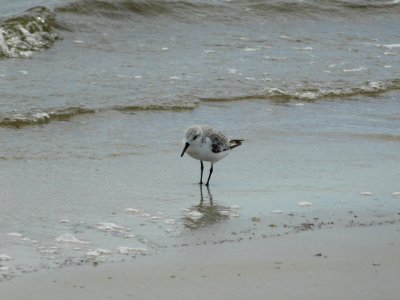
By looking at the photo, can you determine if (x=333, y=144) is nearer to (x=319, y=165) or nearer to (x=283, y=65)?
(x=319, y=165)

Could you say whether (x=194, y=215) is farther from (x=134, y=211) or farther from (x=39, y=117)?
(x=39, y=117)

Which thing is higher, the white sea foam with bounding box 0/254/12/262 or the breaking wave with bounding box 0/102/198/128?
the white sea foam with bounding box 0/254/12/262

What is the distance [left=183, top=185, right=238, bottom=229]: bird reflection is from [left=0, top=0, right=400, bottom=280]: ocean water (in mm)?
17

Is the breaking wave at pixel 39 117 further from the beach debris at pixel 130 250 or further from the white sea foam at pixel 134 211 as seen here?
the beach debris at pixel 130 250

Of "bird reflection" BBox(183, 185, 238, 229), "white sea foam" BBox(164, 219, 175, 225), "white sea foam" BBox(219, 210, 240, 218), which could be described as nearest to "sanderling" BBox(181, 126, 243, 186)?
"bird reflection" BBox(183, 185, 238, 229)

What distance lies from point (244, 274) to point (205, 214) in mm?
1518

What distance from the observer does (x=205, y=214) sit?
23.6ft

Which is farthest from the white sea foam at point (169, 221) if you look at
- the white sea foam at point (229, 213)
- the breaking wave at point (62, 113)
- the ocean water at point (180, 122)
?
the breaking wave at point (62, 113)

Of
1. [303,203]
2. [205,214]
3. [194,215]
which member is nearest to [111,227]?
[194,215]

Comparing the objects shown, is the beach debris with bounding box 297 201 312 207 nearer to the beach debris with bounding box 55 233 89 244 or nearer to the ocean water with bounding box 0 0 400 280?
the ocean water with bounding box 0 0 400 280

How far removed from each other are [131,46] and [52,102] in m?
3.73

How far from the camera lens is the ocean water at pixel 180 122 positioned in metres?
6.82

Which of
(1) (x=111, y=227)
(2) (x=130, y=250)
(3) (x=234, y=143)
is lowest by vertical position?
(3) (x=234, y=143)

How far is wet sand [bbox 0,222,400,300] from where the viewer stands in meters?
5.33
